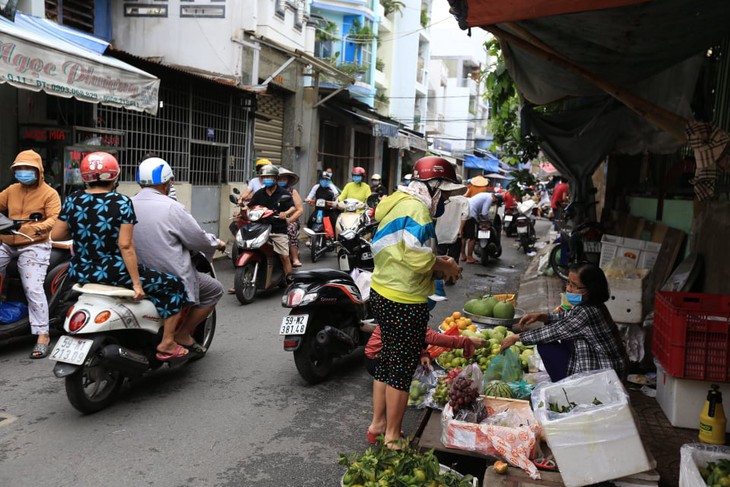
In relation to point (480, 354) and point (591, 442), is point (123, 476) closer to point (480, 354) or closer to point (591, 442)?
point (591, 442)

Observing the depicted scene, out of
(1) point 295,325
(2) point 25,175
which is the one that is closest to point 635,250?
(1) point 295,325

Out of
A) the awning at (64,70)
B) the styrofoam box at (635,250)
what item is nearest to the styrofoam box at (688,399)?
the styrofoam box at (635,250)

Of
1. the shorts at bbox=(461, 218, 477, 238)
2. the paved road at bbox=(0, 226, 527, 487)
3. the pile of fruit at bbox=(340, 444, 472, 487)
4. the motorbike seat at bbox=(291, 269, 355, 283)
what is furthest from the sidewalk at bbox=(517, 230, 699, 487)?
the shorts at bbox=(461, 218, 477, 238)

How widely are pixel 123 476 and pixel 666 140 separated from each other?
632cm

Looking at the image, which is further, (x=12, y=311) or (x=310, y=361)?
(x=12, y=311)

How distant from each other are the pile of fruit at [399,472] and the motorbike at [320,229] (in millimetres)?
8519

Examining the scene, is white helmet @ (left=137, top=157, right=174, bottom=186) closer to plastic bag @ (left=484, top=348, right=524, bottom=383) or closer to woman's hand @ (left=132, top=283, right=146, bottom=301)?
woman's hand @ (left=132, top=283, right=146, bottom=301)

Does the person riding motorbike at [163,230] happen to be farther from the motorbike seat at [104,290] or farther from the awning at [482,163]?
the awning at [482,163]

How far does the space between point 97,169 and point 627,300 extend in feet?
15.4

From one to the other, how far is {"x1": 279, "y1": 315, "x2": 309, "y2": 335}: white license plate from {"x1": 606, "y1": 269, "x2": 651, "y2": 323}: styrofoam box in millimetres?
2881

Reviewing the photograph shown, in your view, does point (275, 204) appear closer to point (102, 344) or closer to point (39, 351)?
point (39, 351)

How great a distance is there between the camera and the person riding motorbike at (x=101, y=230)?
4.39 m

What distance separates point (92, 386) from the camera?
176 inches

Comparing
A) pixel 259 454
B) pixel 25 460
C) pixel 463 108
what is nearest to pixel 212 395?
pixel 259 454
